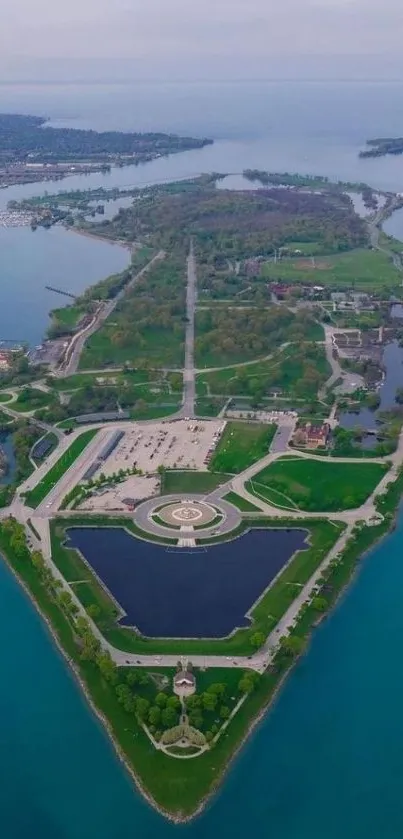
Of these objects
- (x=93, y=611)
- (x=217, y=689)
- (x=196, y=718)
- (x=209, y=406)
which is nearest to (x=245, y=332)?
(x=209, y=406)

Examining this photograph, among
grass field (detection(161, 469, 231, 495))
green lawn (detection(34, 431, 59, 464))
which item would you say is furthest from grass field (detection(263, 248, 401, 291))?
grass field (detection(161, 469, 231, 495))

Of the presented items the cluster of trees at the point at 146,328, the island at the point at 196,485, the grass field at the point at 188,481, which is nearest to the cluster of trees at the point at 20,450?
the island at the point at 196,485

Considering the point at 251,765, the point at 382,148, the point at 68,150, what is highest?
the point at 382,148

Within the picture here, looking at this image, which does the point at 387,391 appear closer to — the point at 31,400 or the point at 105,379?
the point at 105,379

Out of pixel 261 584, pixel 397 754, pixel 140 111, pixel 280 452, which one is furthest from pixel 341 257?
pixel 140 111

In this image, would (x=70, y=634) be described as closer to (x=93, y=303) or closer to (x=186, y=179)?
(x=93, y=303)
